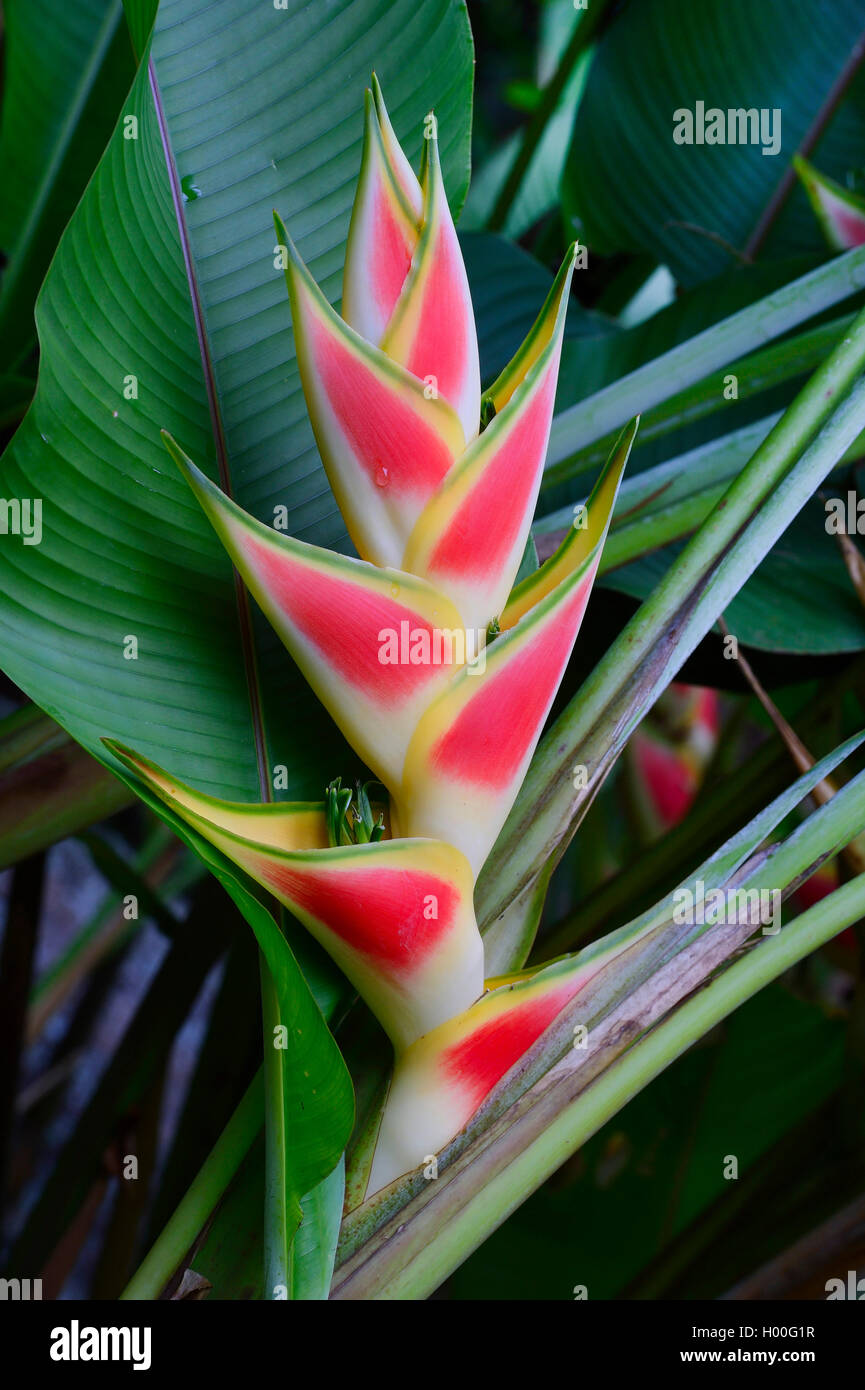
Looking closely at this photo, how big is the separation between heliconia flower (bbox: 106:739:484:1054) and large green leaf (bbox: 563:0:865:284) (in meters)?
Answer: 0.69

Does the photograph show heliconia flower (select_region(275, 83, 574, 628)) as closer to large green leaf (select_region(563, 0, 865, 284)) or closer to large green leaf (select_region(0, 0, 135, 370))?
large green leaf (select_region(0, 0, 135, 370))

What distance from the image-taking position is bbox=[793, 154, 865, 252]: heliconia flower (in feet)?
2.02

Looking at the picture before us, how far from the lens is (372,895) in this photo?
0.95 feet

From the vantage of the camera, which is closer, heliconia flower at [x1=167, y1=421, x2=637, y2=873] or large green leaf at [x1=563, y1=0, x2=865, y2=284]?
heliconia flower at [x1=167, y1=421, x2=637, y2=873]

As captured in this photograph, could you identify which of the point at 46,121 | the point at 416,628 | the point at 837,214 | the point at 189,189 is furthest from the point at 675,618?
the point at 46,121

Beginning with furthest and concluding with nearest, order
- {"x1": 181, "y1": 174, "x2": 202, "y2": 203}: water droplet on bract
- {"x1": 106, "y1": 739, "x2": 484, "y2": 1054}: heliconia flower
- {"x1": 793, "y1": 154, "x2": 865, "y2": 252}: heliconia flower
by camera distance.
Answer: {"x1": 793, "y1": 154, "x2": 865, "y2": 252}: heliconia flower → {"x1": 181, "y1": 174, "x2": 202, "y2": 203}: water droplet on bract → {"x1": 106, "y1": 739, "x2": 484, "y2": 1054}: heliconia flower

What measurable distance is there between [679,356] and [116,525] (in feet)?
0.92

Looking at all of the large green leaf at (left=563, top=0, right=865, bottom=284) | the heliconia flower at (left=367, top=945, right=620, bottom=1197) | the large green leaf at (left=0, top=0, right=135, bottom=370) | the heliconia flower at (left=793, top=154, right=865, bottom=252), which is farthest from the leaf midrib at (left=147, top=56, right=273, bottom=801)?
the large green leaf at (left=563, top=0, right=865, bottom=284)

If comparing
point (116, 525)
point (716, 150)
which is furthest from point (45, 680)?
point (716, 150)

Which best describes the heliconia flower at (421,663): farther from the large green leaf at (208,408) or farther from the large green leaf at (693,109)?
the large green leaf at (693,109)

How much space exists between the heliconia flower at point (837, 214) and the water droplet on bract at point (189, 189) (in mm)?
379

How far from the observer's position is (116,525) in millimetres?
361

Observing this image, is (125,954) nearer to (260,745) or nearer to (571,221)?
(260,745)

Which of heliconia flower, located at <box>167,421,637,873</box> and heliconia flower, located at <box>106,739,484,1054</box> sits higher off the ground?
heliconia flower, located at <box>167,421,637,873</box>
